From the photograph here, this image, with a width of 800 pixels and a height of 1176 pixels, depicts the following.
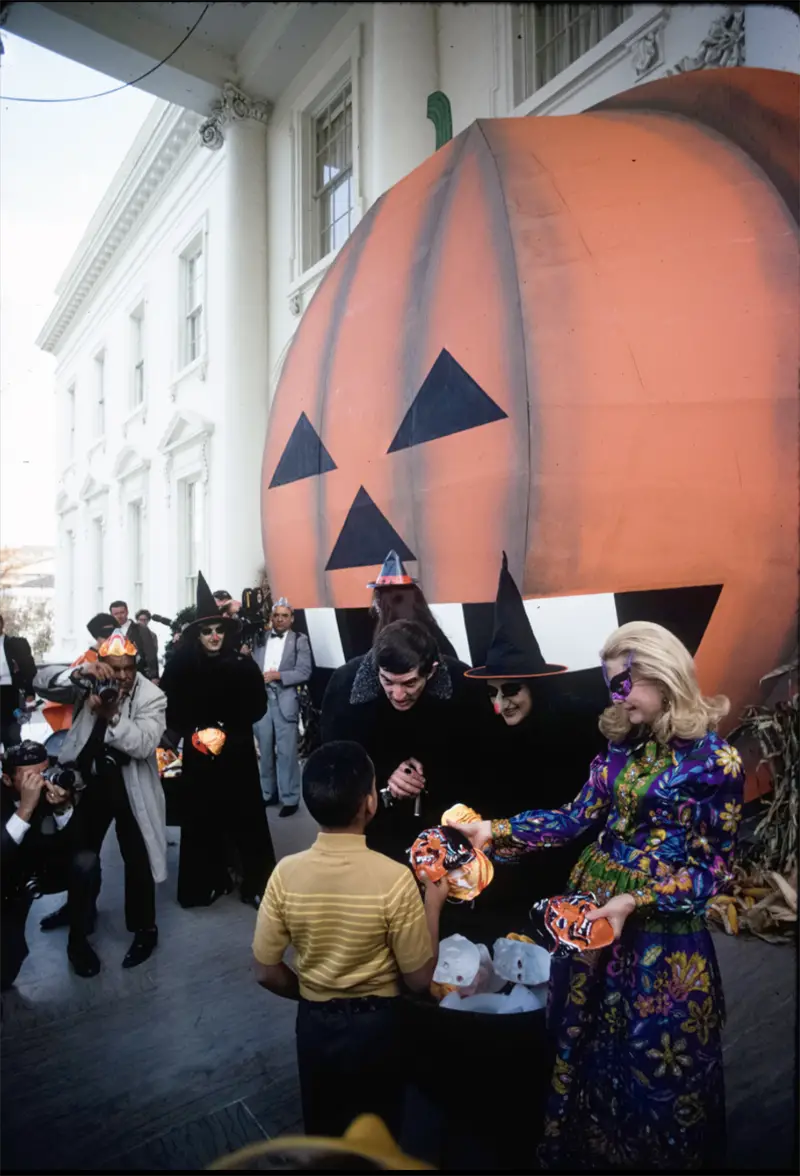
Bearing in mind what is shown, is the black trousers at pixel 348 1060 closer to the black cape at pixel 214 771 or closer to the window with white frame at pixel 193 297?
the black cape at pixel 214 771

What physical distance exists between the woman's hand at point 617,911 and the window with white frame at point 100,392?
664cm

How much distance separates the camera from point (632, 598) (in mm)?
2262

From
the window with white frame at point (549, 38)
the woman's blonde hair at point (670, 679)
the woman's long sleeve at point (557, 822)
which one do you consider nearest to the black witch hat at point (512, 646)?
the woman's long sleeve at point (557, 822)

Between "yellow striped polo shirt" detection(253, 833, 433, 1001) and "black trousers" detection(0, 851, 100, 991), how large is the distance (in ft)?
4.77

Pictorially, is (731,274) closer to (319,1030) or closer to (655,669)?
(655,669)

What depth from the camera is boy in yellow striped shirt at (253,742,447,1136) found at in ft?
4.73

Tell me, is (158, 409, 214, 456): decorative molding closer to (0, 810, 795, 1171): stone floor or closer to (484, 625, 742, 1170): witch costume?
(0, 810, 795, 1171): stone floor

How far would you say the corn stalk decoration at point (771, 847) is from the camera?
7.38ft

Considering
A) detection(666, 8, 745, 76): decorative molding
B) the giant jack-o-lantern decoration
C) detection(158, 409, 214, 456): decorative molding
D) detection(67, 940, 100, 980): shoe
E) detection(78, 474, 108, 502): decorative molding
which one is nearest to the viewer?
the giant jack-o-lantern decoration

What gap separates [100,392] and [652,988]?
7.12m

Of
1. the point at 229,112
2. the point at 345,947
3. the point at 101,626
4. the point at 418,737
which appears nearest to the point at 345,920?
the point at 345,947

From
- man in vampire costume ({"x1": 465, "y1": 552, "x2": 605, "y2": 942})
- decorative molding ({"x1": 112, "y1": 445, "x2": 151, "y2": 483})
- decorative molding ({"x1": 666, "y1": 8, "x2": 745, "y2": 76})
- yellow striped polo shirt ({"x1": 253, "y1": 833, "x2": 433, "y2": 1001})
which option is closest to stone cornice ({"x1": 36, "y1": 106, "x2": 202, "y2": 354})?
decorative molding ({"x1": 112, "y1": 445, "x2": 151, "y2": 483})

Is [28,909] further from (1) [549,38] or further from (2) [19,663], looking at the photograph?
(1) [549,38]

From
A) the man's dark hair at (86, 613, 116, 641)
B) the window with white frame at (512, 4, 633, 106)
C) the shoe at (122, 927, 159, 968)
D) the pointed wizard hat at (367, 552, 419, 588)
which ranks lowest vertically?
the shoe at (122, 927, 159, 968)
